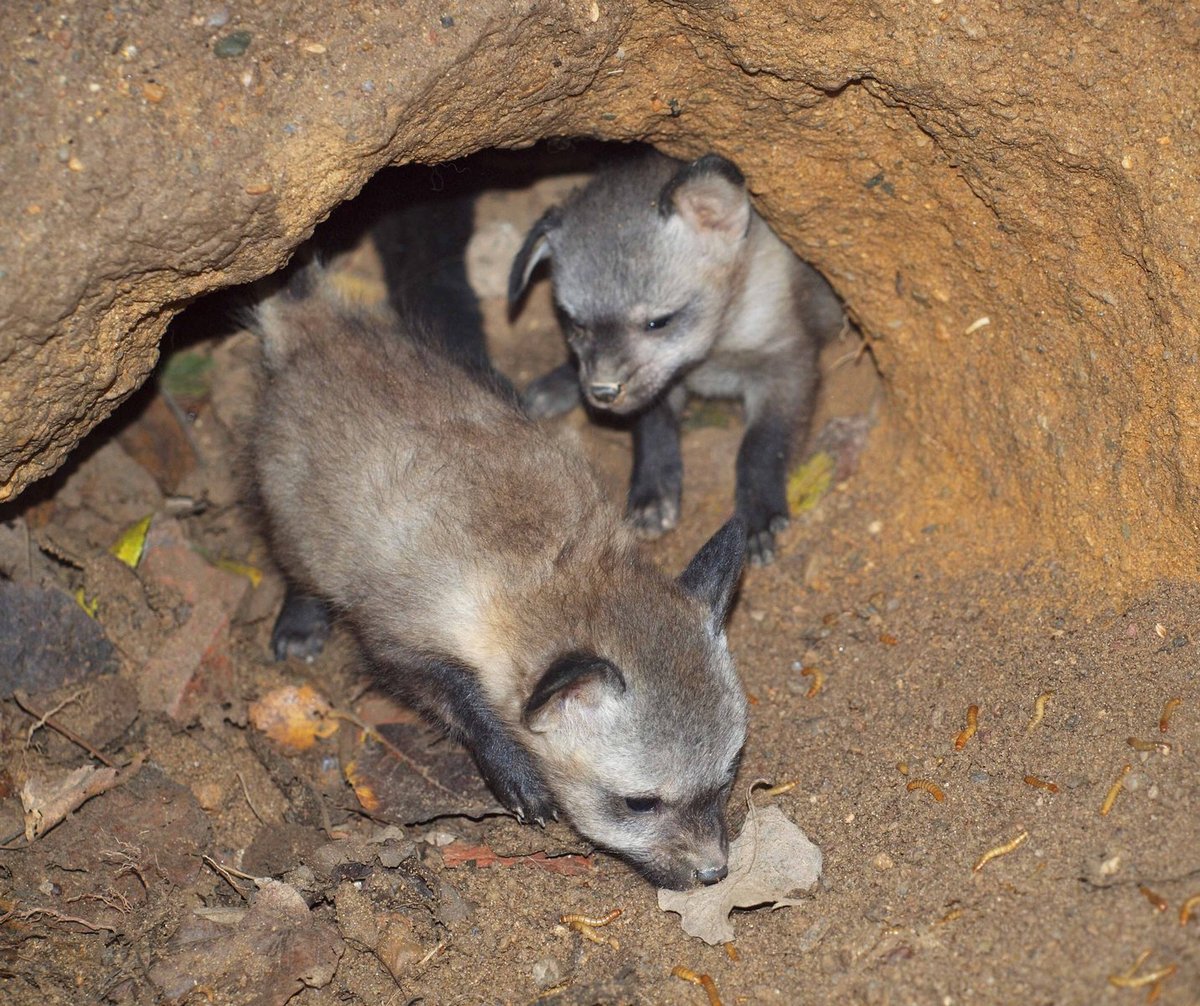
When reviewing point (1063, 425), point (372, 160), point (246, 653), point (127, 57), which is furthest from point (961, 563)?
point (127, 57)

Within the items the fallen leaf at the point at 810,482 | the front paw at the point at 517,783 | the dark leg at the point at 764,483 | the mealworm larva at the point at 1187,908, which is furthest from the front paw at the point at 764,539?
the mealworm larva at the point at 1187,908

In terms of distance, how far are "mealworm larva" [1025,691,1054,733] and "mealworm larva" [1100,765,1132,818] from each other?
14.7 inches

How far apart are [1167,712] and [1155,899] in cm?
72

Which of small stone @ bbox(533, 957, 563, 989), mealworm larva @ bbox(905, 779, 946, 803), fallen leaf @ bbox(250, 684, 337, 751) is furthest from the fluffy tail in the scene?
mealworm larva @ bbox(905, 779, 946, 803)

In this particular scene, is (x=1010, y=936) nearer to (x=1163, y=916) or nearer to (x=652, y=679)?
(x=1163, y=916)

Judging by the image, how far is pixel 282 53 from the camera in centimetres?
369

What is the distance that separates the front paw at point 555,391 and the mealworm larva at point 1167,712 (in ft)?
11.6

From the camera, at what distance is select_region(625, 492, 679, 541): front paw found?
5.75 m

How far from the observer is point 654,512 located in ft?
19.0

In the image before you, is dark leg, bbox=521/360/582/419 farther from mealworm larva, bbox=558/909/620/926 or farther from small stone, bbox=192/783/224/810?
mealworm larva, bbox=558/909/620/926

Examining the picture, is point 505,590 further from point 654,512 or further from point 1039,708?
point 1039,708

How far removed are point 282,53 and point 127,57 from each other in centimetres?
47

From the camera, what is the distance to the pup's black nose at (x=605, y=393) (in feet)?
18.3

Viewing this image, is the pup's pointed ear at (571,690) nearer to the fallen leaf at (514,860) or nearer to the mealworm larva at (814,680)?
the fallen leaf at (514,860)
